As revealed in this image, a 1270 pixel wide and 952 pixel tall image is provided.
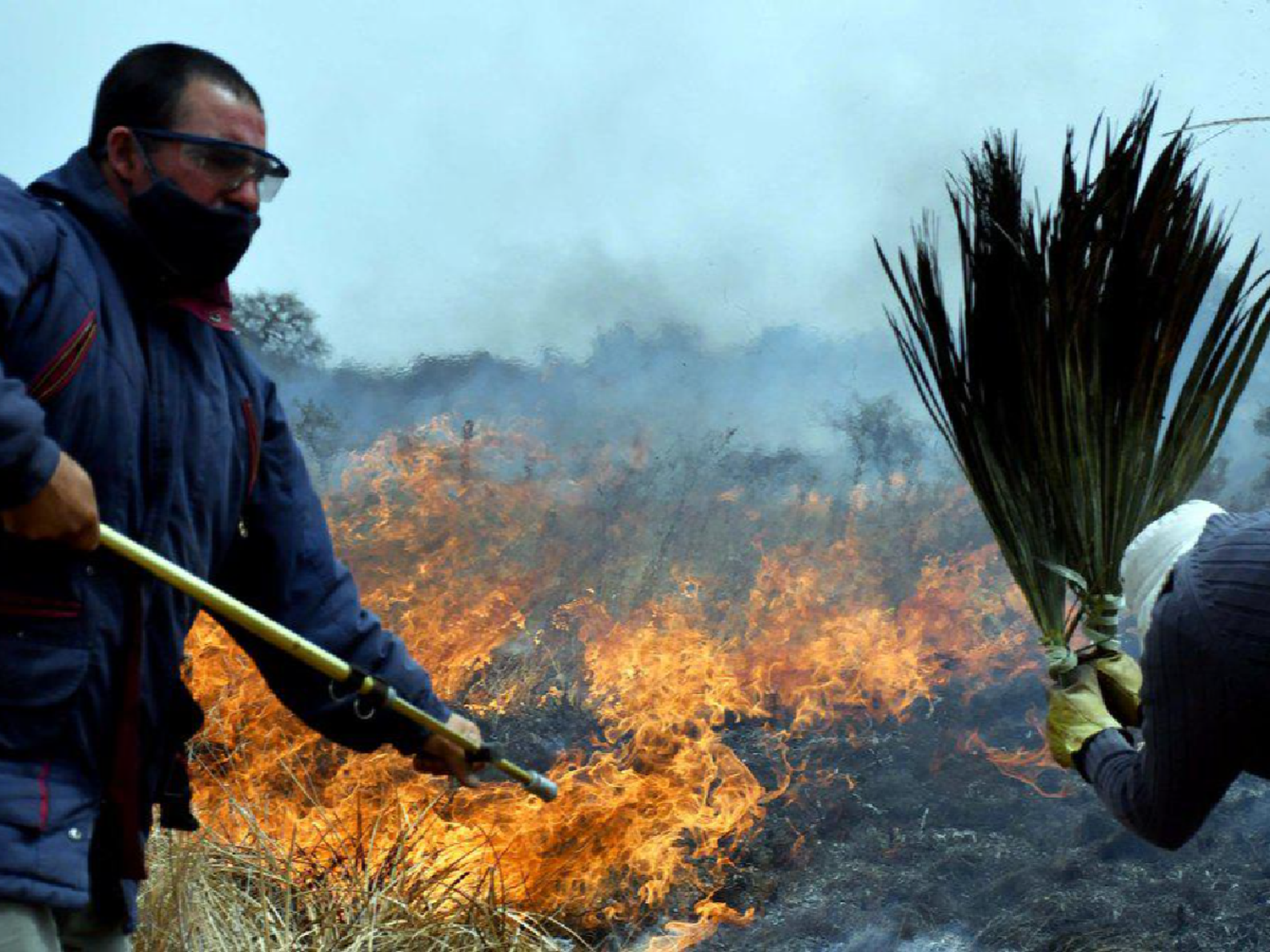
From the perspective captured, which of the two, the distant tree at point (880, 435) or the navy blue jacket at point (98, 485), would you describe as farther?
the distant tree at point (880, 435)

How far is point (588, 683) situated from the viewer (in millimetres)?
5051

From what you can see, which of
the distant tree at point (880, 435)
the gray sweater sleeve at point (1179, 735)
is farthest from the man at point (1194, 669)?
the distant tree at point (880, 435)

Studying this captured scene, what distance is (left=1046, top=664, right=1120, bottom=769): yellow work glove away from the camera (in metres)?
2.10

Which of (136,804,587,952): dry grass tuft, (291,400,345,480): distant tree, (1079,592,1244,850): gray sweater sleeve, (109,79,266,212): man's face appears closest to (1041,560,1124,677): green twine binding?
(1079,592,1244,850): gray sweater sleeve

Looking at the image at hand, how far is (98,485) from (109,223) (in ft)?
1.31

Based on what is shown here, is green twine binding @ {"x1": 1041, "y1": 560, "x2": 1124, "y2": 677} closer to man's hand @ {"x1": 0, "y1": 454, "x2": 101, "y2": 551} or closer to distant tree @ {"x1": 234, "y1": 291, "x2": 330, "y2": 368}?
man's hand @ {"x1": 0, "y1": 454, "x2": 101, "y2": 551}

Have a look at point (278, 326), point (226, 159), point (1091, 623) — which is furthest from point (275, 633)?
point (278, 326)

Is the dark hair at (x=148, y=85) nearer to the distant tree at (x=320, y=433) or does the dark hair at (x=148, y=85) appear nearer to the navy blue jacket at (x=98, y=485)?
the navy blue jacket at (x=98, y=485)

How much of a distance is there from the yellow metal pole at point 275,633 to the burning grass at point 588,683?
1.12 m

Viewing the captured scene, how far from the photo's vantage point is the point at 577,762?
15.1ft

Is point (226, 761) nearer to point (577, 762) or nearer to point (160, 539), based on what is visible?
point (577, 762)

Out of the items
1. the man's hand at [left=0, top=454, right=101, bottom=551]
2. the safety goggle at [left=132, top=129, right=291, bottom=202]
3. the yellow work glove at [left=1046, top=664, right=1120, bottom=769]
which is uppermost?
the safety goggle at [left=132, top=129, right=291, bottom=202]

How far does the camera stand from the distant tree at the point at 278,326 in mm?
6715

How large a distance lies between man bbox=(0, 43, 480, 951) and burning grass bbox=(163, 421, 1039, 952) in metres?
1.33
